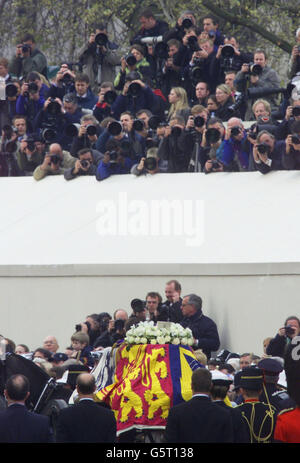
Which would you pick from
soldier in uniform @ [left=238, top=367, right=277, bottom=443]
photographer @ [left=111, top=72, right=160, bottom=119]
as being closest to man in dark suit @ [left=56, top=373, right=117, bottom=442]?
soldier in uniform @ [left=238, top=367, right=277, bottom=443]

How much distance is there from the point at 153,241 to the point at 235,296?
182cm

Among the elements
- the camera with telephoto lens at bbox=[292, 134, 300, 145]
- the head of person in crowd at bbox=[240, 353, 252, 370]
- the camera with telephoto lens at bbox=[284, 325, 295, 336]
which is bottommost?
the head of person in crowd at bbox=[240, 353, 252, 370]

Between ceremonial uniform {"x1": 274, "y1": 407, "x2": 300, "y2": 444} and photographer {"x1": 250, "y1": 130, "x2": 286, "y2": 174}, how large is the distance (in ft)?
32.3

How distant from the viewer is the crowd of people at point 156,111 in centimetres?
1981

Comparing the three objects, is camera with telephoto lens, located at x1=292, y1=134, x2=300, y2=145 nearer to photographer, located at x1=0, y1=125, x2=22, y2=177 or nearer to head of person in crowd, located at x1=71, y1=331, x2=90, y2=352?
head of person in crowd, located at x1=71, y1=331, x2=90, y2=352

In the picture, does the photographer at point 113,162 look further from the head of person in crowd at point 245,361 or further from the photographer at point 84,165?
the head of person in crowd at point 245,361

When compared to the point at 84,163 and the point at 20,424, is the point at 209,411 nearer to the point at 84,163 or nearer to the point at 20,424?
the point at 20,424

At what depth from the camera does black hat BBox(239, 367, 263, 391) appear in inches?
428

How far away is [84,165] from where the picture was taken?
70.3 ft

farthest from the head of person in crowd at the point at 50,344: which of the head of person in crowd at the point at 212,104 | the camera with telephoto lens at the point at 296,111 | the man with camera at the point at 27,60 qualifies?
the man with camera at the point at 27,60

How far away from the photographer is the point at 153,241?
1908 centimetres

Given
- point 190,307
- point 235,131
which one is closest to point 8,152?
point 235,131
